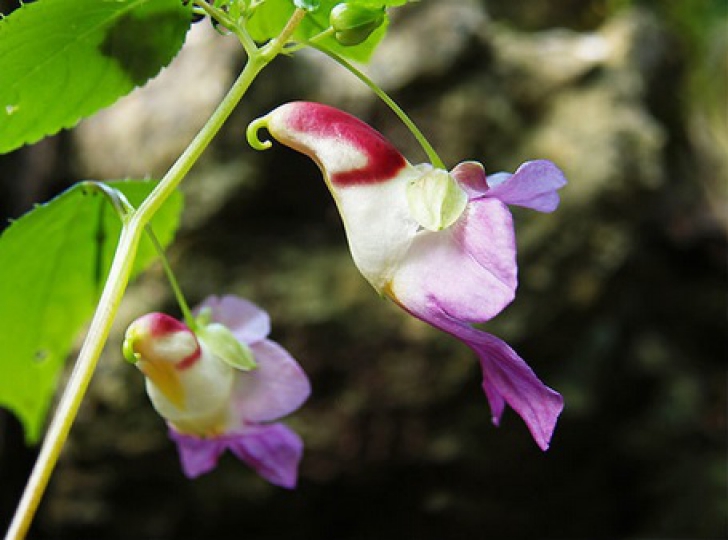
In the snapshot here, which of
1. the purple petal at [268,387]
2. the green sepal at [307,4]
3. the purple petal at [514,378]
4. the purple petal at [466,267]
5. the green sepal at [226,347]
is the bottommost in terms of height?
the purple petal at [268,387]

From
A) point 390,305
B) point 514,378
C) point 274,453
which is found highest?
point 514,378

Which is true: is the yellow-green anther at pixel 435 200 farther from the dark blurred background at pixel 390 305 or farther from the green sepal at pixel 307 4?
the dark blurred background at pixel 390 305

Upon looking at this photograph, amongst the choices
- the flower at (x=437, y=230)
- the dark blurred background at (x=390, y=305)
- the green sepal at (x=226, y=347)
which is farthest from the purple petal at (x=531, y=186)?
the dark blurred background at (x=390, y=305)

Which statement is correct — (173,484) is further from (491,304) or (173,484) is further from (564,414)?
(491,304)

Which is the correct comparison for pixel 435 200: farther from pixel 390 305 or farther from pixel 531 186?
pixel 390 305


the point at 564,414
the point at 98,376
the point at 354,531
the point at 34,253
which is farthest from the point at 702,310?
the point at 34,253

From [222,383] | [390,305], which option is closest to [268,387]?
[222,383]
